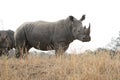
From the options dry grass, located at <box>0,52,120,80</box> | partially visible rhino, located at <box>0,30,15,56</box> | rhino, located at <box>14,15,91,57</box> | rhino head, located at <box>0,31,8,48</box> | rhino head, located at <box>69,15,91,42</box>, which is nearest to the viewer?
dry grass, located at <box>0,52,120,80</box>

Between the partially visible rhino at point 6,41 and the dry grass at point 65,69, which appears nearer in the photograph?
the dry grass at point 65,69

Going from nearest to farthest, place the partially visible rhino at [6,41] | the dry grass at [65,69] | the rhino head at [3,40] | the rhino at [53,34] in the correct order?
the dry grass at [65,69] → the rhino at [53,34] → the partially visible rhino at [6,41] → the rhino head at [3,40]

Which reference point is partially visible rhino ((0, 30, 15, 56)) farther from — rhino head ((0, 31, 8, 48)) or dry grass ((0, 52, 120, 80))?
dry grass ((0, 52, 120, 80))

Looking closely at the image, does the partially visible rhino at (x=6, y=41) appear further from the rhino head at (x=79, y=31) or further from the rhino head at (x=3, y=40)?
the rhino head at (x=79, y=31)

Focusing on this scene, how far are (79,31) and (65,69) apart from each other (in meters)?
4.94

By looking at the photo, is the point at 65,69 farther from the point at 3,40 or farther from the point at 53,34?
the point at 3,40

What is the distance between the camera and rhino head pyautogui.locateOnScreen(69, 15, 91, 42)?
38.0 ft

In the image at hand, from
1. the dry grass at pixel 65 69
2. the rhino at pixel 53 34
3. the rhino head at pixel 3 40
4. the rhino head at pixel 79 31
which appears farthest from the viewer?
the rhino head at pixel 3 40

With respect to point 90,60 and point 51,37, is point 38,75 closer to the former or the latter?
point 90,60

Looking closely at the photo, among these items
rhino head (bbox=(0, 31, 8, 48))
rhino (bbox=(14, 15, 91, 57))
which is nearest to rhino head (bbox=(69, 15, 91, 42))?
rhino (bbox=(14, 15, 91, 57))

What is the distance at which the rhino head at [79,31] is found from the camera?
1159 cm

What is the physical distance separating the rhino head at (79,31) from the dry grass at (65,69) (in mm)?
3718

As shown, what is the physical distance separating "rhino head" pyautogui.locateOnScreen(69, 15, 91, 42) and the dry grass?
3718 millimetres

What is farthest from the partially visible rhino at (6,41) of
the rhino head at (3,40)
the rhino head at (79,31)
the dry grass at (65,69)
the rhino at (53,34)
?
the dry grass at (65,69)
